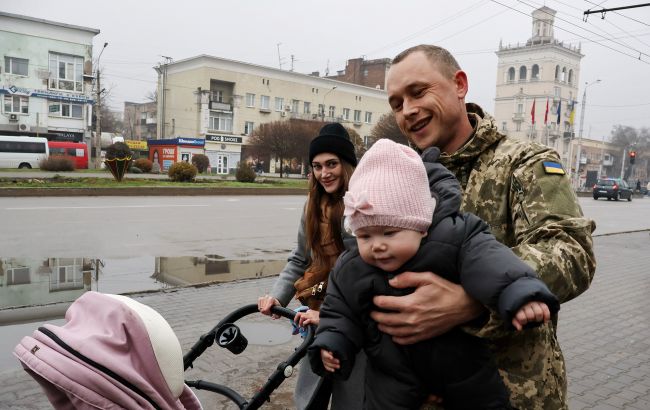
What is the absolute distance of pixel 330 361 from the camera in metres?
1.62

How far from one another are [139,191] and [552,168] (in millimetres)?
21638

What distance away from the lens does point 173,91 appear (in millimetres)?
59625

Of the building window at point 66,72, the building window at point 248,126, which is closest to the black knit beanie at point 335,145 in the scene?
the building window at point 66,72

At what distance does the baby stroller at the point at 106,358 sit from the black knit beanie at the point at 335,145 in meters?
1.88

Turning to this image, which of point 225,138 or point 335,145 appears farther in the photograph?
point 225,138

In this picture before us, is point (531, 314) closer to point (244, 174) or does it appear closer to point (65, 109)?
point (244, 174)

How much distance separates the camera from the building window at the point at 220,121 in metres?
57.5

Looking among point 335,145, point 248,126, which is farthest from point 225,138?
point 335,145

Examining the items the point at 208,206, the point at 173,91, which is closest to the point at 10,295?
the point at 208,206

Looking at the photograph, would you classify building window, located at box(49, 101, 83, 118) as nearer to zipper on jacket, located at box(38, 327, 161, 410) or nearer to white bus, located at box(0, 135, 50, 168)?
white bus, located at box(0, 135, 50, 168)

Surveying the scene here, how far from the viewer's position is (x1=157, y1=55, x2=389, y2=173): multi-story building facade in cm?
5625

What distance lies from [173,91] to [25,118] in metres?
18.1

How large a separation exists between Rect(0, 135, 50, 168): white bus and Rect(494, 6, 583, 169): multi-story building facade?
209ft

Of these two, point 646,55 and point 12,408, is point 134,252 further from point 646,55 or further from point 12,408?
point 646,55
